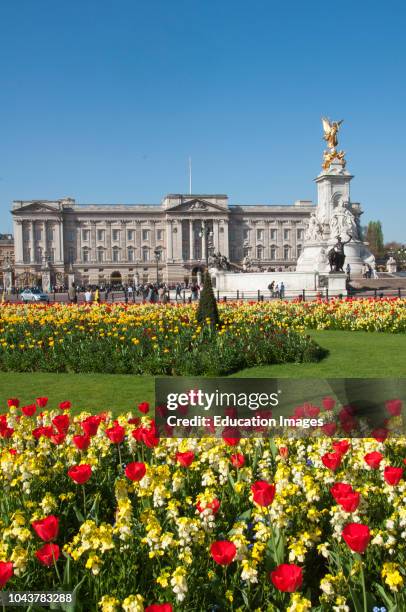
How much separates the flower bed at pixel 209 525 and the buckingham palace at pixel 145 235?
89.6m

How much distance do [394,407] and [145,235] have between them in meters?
97.4

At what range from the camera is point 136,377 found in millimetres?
10492

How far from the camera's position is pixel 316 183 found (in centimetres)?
4712

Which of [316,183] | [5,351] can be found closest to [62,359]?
[5,351]

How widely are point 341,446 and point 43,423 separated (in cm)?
273

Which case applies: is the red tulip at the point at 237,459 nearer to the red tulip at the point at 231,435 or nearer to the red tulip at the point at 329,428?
the red tulip at the point at 231,435

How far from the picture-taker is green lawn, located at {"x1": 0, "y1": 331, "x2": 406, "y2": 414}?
8586 mm

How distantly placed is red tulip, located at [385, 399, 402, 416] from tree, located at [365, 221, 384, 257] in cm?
11778

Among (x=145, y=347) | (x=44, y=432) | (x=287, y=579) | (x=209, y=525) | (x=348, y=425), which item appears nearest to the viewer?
(x=287, y=579)

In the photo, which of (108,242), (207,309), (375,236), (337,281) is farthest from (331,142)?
(375,236)

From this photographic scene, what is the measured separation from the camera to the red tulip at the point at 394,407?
3523mm

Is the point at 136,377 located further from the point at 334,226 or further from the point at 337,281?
the point at 334,226

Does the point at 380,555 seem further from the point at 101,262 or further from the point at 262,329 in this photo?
the point at 101,262

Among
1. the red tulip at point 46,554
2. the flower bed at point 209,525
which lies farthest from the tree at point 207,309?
the red tulip at point 46,554
